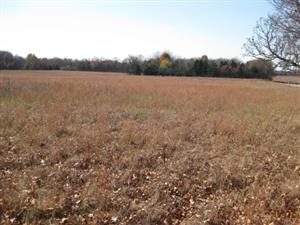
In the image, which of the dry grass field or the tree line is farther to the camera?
the tree line

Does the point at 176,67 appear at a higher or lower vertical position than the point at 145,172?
higher

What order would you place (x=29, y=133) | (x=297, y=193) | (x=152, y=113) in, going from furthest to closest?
(x=152, y=113) → (x=29, y=133) → (x=297, y=193)

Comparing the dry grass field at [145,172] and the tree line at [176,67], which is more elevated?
the tree line at [176,67]

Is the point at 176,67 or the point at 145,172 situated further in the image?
the point at 176,67


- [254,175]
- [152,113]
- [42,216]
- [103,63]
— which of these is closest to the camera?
[42,216]

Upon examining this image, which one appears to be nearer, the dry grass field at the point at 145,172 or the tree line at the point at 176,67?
the dry grass field at the point at 145,172

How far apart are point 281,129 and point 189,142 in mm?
4264

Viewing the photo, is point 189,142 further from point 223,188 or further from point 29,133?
point 29,133

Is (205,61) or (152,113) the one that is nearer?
(152,113)

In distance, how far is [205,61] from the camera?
303 ft

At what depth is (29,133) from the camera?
362 inches

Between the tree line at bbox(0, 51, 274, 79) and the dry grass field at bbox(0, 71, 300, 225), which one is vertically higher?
the tree line at bbox(0, 51, 274, 79)

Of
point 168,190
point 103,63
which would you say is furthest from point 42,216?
point 103,63

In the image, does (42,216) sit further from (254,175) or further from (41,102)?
(41,102)
